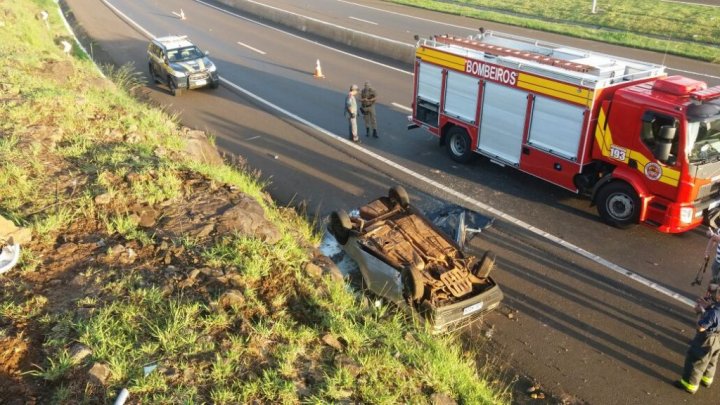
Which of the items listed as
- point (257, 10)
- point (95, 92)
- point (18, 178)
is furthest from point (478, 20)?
point (18, 178)

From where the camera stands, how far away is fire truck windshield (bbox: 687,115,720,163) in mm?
8898

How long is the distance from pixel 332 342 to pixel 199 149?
6.58 metres

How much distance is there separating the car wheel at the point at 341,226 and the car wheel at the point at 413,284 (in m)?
1.58

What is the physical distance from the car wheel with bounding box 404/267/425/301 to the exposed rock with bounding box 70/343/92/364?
3679 millimetres

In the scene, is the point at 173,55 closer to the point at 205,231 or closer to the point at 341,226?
the point at 341,226

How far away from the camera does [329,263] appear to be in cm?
743

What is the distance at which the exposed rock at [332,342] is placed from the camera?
18.6ft

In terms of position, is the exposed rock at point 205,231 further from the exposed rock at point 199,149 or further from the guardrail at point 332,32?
the guardrail at point 332,32

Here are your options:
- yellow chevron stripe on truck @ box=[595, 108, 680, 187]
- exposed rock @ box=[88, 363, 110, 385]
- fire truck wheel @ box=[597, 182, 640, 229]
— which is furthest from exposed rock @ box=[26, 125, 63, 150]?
fire truck wheel @ box=[597, 182, 640, 229]

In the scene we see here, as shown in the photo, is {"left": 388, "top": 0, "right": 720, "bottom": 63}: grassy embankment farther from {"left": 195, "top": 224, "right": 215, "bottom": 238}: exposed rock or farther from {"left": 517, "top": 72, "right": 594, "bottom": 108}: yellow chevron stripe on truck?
{"left": 195, "top": 224, "right": 215, "bottom": 238}: exposed rock

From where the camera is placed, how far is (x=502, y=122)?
11.5 meters

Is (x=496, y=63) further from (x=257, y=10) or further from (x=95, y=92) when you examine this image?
(x=257, y=10)

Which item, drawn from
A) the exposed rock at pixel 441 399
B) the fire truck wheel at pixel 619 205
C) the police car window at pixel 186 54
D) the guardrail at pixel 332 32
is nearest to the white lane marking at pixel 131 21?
the guardrail at pixel 332 32

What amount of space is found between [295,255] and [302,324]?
1.29m
